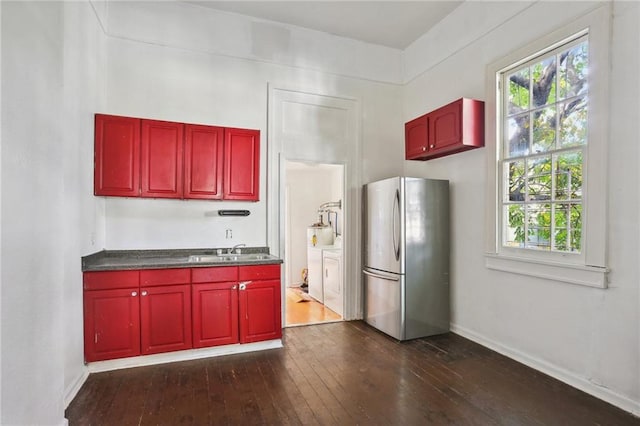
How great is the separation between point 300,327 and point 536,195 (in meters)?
2.99

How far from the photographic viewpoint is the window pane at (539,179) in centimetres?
296

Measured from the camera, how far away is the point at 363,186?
451 centimetres

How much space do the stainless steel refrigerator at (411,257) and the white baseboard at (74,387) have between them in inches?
116

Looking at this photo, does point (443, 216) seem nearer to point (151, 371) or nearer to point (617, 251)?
point (617, 251)

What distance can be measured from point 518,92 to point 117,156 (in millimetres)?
3964

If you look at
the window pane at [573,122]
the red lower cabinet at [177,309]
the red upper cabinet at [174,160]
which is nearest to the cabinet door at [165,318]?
the red lower cabinet at [177,309]

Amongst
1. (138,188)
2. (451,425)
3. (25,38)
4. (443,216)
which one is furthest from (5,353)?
(443,216)

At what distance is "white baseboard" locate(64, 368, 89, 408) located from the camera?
2396 millimetres

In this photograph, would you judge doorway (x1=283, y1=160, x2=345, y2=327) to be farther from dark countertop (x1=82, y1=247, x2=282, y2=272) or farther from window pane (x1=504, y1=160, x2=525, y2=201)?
window pane (x1=504, y1=160, x2=525, y2=201)

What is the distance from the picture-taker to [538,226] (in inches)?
120

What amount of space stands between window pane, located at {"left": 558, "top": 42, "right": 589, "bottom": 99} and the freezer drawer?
89.7 inches

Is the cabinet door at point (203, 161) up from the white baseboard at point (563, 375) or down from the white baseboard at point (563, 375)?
up

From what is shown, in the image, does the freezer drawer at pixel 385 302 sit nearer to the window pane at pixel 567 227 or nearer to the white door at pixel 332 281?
the white door at pixel 332 281

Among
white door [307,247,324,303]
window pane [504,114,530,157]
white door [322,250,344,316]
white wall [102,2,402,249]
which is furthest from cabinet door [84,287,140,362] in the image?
window pane [504,114,530,157]
